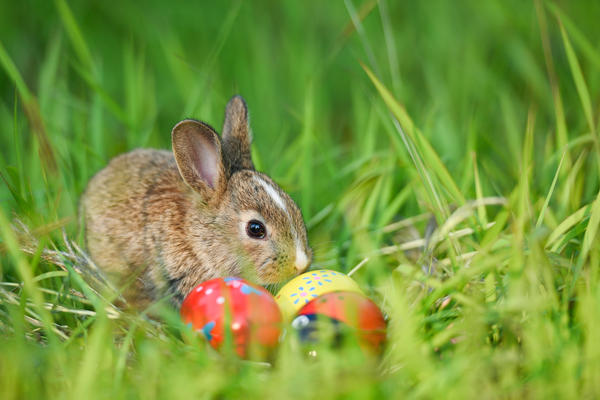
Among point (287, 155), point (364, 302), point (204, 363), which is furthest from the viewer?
point (287, 155)

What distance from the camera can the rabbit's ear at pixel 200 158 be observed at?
331 centimetres

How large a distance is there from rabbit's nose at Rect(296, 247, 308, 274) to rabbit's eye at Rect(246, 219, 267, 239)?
0.76 ft

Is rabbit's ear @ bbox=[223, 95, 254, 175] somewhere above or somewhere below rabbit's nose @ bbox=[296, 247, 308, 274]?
above

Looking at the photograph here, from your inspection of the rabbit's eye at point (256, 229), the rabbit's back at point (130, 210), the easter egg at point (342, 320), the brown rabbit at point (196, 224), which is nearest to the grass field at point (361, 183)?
the easter egg at point (342, 320)

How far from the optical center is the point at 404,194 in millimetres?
3738

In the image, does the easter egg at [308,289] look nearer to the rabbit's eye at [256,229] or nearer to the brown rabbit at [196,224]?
the brown rabbit at [196,224]

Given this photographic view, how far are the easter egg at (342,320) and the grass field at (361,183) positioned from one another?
3.1 inches

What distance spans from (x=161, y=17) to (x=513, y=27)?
3600mm

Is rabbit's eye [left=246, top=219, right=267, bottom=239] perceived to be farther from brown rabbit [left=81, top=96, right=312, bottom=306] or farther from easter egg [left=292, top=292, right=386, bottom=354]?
easter egg [left=292, top=292, right=386, bottom=354]

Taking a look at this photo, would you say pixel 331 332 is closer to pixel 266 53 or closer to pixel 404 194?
pixel 404 194

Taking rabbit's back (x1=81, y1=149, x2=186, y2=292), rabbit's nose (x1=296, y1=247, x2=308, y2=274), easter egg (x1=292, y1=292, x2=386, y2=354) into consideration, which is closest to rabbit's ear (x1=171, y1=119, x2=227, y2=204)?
rabbit's back (x1=81, y1=149, x2=186, y2=292)

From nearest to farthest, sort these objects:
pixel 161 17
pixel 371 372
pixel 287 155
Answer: pixel 371 372
pixel 287 155
pixel 161 17

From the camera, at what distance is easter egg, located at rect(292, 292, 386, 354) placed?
235 centimetres

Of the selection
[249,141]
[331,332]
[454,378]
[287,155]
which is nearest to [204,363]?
[331,332]
